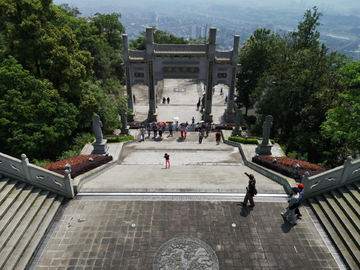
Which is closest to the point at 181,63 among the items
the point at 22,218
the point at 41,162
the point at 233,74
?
the point at 233,74

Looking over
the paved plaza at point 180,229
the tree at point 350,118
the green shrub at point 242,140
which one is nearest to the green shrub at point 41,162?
the paved plaza at point 180,229

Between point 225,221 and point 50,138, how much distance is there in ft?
41.0

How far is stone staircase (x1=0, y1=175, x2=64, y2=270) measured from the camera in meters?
8.27

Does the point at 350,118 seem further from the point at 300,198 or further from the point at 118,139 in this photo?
the point at 118,139

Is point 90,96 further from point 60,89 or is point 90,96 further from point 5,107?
point 5,107

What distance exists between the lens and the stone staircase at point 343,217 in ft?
28.8

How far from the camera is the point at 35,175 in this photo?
10797 mm

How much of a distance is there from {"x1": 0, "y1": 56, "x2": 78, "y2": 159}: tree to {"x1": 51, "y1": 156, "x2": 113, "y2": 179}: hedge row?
11.7 feet

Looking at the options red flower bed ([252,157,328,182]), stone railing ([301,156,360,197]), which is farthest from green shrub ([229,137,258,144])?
stone railing ([301,156,360,197])

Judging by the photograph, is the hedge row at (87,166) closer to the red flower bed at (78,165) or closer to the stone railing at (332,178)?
the red flower bed at (78,165)

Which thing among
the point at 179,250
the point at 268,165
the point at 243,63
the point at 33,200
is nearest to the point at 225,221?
the point at 179,250

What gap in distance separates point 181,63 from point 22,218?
24.8m

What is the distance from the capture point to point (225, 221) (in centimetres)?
1012

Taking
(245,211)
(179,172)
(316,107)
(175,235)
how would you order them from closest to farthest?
1. (175,235)
2. (245,211)
3. (179,172)
4. (316,107)
